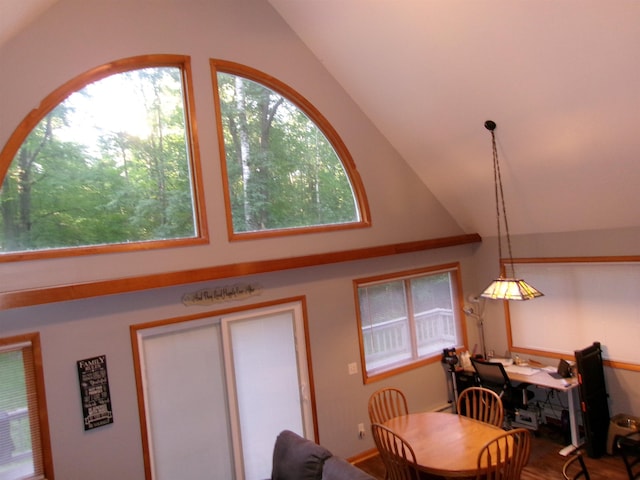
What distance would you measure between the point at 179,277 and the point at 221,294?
0.50m

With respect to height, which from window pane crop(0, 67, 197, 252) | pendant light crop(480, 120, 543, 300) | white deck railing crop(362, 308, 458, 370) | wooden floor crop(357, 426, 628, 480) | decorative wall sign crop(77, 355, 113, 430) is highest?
window pane crop(0, 67, 197, 252)

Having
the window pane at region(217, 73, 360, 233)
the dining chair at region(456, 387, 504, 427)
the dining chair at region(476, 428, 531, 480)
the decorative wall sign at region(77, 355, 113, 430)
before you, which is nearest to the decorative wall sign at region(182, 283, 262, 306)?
the window pane at region(217, 73, 360, 233)

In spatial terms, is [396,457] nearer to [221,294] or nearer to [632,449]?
[221,294]

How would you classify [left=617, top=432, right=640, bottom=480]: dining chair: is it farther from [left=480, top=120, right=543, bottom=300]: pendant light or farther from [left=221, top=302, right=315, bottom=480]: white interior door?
[left=221, top=302, right=315, bottom=480]: white interior door

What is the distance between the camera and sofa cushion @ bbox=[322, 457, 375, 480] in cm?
284

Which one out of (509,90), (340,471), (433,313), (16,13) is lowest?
(340,471)

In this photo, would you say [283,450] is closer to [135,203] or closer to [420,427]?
[420,427]

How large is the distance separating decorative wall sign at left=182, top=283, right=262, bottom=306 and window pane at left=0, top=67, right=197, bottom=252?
0.55m

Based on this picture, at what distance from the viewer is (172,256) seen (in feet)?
13.1

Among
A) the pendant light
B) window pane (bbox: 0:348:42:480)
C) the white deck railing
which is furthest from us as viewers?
the white deck railing

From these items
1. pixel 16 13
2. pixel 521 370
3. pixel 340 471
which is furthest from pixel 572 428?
pixel 16 13

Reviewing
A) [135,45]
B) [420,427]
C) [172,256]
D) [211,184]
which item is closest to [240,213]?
[211,184]

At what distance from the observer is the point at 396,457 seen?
333 centimetres

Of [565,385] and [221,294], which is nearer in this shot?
[221,294]
